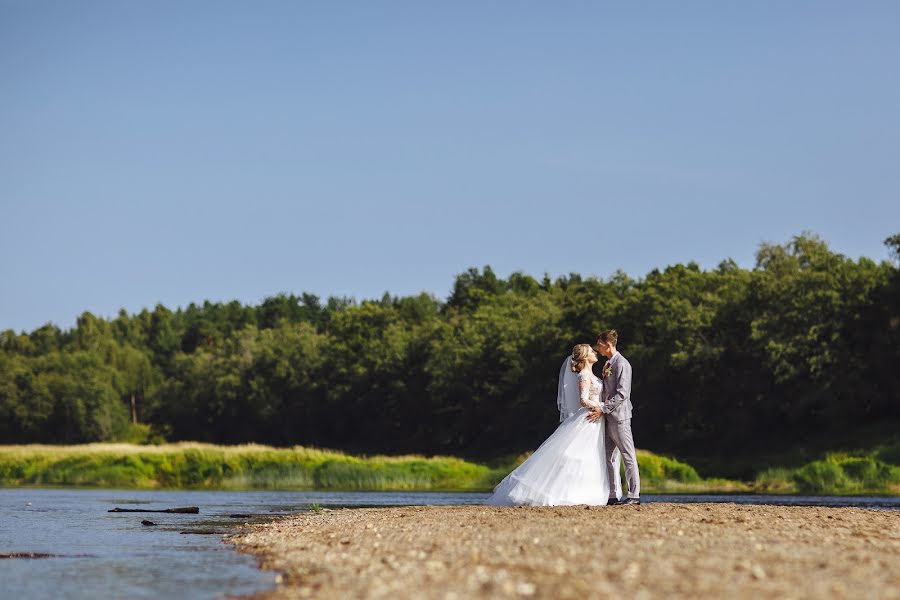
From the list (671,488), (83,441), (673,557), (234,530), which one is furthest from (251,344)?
(673,557)

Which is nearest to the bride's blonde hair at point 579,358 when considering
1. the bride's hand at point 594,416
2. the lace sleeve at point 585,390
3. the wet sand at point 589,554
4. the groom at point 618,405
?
the lace sleeve at point 585,390

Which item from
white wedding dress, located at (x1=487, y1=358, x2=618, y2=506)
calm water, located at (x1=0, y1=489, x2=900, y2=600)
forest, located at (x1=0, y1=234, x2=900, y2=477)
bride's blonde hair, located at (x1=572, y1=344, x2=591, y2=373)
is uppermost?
forest, located at (x1=0, y1=234, x2=900, y2=477)

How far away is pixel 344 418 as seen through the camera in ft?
423

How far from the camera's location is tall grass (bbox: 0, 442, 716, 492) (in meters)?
56.3

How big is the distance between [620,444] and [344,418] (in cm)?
10967

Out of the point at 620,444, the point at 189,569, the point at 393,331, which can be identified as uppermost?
the point at 393,331

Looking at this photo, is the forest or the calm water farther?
the forest

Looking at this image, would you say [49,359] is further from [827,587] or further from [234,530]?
[827,587]

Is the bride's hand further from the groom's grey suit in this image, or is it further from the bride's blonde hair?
the bride's blonde hair

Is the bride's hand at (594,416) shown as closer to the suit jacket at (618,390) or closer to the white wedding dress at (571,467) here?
the white wedding dress at (571,467)

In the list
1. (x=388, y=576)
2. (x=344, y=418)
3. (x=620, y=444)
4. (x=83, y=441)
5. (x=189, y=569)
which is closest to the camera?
(x=388, y=576)

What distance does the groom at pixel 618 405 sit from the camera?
67.6ft

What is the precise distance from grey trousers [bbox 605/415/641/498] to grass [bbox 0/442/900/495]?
103 feet

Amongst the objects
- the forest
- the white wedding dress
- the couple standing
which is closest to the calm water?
the white wedding dress
